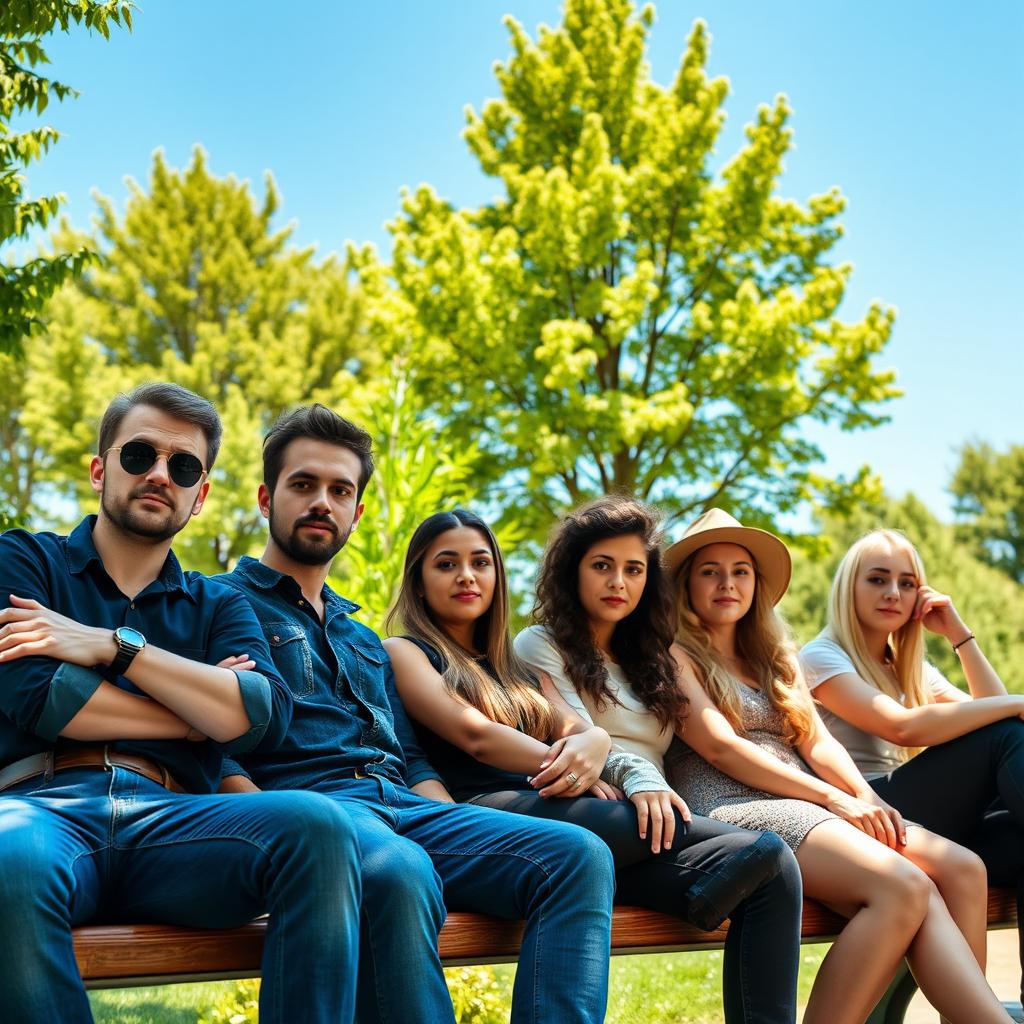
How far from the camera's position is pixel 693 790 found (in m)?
3.48

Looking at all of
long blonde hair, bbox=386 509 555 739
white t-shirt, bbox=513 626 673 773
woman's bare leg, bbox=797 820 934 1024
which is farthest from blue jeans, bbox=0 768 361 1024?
woman's bare leg, bbox=797 820 934 1024

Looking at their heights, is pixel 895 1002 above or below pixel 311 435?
below

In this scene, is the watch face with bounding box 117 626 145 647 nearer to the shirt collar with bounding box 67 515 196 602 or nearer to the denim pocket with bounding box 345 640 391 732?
the shirt collar with bounding box 67 515 196 602

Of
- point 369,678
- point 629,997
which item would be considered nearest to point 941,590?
point 629,997

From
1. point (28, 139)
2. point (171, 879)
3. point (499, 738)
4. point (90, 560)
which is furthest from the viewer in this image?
point (28, 139)

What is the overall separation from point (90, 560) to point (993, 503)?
30519 millimetres

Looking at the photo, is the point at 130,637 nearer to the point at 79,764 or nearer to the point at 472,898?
the point at 79,764

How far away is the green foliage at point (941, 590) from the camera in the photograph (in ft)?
63.0

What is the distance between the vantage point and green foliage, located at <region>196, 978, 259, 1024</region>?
3.94 metres

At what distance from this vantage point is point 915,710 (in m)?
3.64

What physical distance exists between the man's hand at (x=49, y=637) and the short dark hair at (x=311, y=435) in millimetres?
927

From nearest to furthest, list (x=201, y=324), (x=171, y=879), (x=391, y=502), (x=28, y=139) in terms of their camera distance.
Answer: 1. (x=171, y=879)
2. (x=28, y=139)
3. (x=391, y=502)
4. (x=201, y=324)

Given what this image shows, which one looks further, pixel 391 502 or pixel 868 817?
pixel 391 502

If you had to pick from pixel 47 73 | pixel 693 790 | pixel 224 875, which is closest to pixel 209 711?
pixel 224 875
